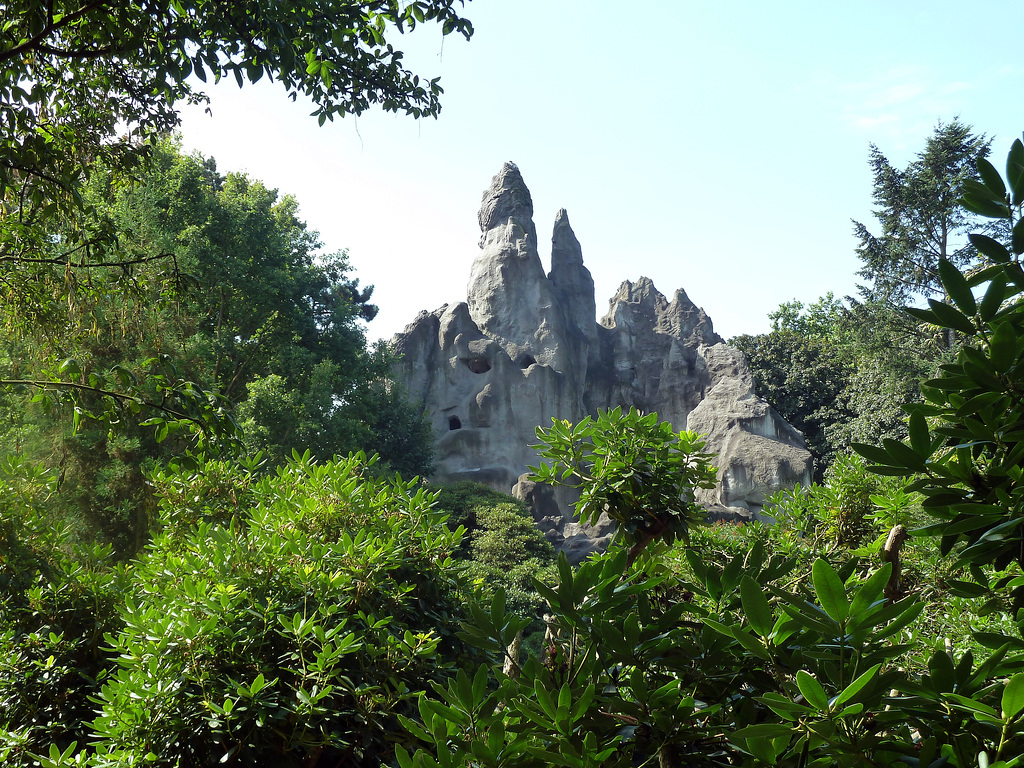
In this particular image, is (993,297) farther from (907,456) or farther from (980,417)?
(907,456)

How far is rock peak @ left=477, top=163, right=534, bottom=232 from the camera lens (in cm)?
3203

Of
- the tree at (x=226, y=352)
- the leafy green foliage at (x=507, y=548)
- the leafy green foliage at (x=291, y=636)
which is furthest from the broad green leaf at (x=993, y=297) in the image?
the leafy green foliage at (x=507, y=548)

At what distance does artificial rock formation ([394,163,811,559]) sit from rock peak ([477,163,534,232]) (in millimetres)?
57

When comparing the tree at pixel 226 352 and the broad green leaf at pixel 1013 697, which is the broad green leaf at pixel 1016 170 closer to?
the broad green leaf at pixel 1013 697

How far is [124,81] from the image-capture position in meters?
→ 4.35

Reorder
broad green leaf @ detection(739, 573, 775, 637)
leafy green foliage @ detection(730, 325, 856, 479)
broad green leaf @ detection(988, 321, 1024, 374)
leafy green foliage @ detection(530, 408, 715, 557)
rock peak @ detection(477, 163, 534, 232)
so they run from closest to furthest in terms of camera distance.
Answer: broad green leaf @ detection(739, 573, 775, 637), broad green leaf @ detection(988, 321, 1024, 374), leafy green foliage @ detection(530, 408, 715, 557), leafy green foliage @ detection(730, 325, 856, 479), rock peak @ detection(477, 163, 534, 232)

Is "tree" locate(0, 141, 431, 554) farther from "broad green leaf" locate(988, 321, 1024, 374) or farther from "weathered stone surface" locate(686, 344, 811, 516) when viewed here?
"weathered stone surface" locate(686, 344, 811, 516)

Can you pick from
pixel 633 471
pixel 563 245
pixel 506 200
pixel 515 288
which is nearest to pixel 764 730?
→ pixel 633 471

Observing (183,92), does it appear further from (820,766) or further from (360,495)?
(820,766)

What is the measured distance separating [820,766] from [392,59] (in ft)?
15.0

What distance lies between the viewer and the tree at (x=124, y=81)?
332 cm

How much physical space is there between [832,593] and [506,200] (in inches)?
1279

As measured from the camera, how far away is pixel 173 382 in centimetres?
348

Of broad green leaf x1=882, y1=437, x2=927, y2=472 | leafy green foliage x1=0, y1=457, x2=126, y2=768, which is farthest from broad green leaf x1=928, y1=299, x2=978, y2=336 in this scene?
leafy green foliage x1=0, y1=457, x2=126, y2=768
